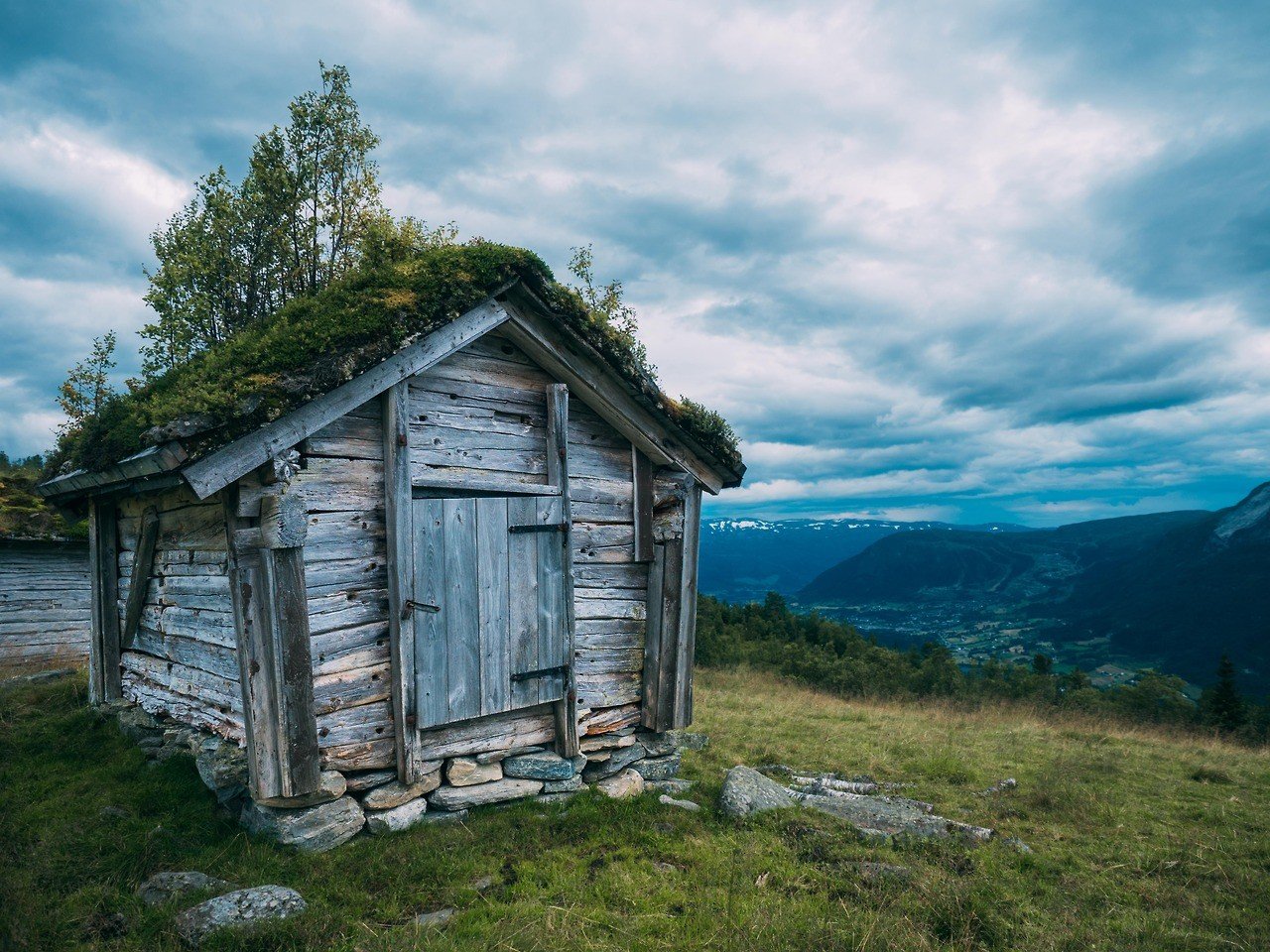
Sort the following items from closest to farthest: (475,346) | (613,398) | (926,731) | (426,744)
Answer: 1. (426,744)
2. (475,346)
3. (613,398)
4. (926,731)

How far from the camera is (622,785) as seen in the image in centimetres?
710

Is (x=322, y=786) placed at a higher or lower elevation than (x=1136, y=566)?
higher

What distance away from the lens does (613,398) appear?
6.96 metres

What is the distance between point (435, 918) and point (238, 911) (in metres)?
1.16

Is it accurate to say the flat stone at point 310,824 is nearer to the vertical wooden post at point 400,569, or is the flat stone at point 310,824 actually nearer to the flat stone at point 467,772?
the vertical wooden post at point 400,569

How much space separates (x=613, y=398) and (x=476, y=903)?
4.42m

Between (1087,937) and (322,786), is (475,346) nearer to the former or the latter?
(322,786)

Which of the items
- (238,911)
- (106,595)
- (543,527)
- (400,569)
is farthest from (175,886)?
(106,595)

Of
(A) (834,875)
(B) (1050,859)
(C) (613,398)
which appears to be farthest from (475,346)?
(B) (1050,859)

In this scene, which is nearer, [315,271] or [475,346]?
[475,346]

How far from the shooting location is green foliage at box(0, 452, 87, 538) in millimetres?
13531

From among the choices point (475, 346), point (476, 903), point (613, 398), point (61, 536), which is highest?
point (475, 346)

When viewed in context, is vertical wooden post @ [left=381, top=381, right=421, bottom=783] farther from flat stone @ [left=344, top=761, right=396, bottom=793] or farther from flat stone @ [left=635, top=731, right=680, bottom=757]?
flat stone @ [left=635, top=731, right=680, bottom=757]

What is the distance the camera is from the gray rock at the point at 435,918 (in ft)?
14.1
